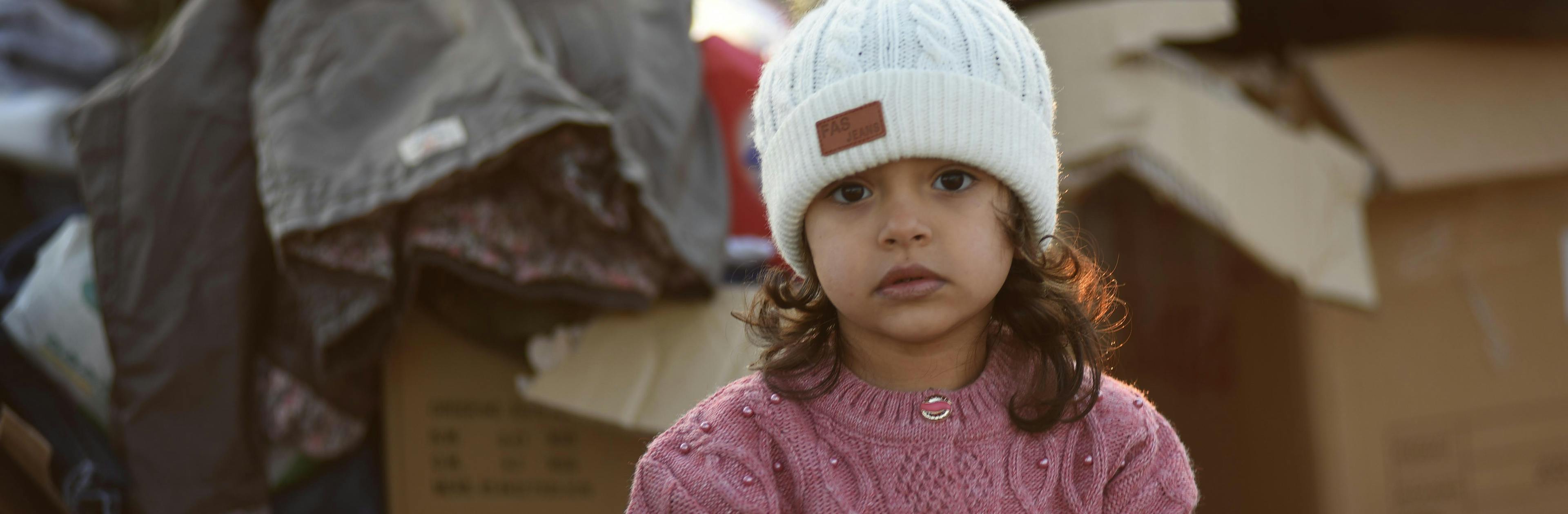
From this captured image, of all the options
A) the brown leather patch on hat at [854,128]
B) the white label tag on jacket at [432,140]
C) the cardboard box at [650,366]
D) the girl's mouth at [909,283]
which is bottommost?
the cardboard box at [650,366]

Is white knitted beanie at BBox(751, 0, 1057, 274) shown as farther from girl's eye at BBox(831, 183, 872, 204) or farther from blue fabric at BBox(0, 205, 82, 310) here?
blue fabric at BBox(0, 205, 82, 310)

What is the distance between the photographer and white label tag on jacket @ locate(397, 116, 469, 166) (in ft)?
3.72

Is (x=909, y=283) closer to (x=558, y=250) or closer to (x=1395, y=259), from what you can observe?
(x=558, y=250)

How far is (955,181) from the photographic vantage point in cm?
74

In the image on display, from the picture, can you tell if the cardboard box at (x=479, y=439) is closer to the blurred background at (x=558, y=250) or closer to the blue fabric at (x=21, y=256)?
the blurred background at (x=558, y=250)

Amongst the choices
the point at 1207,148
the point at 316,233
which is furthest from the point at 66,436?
the point at 1207,148

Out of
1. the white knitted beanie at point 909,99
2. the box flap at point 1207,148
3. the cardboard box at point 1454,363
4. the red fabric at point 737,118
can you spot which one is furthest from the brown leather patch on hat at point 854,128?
the cardboard box at point 1454,363

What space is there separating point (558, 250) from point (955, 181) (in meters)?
0.57

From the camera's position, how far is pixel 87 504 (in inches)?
47.3

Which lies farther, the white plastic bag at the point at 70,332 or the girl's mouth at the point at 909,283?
the white plastic bag at the point at 70,332

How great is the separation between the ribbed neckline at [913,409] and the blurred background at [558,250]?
0.47 metres

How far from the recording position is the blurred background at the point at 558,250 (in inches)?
46.7

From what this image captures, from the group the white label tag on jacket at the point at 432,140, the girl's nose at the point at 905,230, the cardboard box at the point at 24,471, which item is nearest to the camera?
the girl's nose at the point at 905,230

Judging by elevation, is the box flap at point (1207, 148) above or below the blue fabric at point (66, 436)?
above
